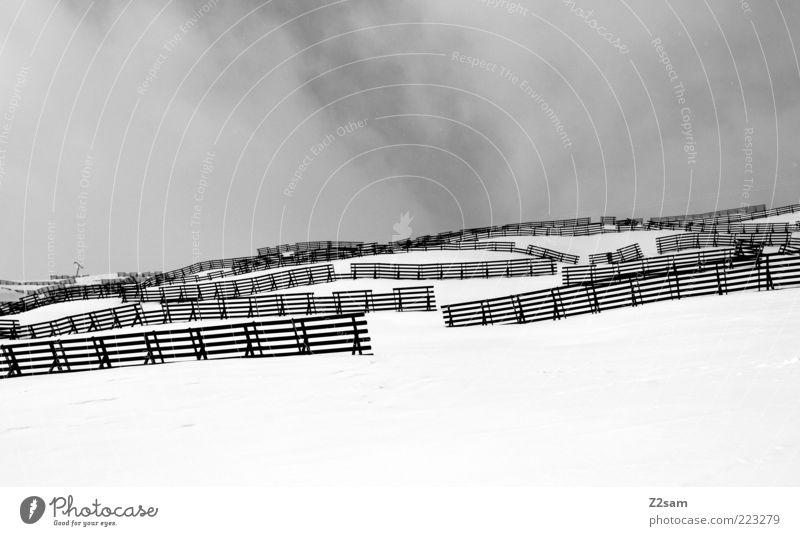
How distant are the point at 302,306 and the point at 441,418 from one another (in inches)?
925

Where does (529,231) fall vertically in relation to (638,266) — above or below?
above

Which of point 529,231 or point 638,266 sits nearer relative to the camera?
→ point 638,266

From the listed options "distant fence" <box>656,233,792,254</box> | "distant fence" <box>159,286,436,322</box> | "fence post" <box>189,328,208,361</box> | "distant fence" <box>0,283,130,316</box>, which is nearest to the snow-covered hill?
"fence post" <box>189,328,208,361</box>

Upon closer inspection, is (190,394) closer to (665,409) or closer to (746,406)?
(665,409)

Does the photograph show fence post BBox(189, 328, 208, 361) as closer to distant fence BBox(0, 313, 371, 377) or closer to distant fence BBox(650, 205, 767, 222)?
distant fence BBox(0, 313, 371, 377)

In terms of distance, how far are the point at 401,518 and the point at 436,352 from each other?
9.31 metres

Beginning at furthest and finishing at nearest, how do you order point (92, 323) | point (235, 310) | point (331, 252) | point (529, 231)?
point (529, 231) < point (331, 252) < point (235, 310) < point (92, 323)

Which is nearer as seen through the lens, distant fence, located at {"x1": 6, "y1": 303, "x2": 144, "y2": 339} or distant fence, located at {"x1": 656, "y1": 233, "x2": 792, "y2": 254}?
distant fence, located at {"x1": 6, "y1": 303, "x2": 144, "y2": 339}

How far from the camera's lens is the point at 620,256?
139 feet

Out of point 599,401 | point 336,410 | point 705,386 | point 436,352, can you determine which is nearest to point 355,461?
point 336,410

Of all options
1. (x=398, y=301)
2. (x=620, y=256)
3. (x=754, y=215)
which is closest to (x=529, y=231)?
(x=620, y=256)

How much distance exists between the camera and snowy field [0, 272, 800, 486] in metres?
4.78

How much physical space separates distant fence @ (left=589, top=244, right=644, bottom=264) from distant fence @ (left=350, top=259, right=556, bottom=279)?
6.13 m

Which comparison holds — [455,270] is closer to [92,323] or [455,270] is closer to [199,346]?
[92,323]
